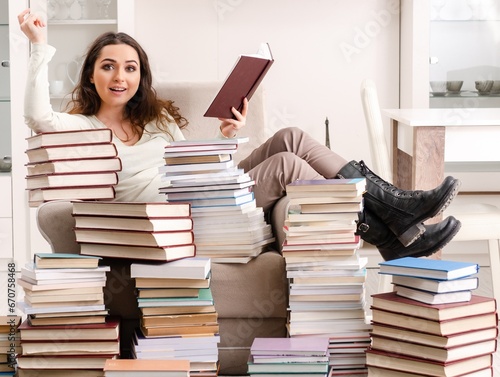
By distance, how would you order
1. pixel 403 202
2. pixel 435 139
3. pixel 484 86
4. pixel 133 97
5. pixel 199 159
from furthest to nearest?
pixel 484 86 < pixel 133 97 < pixel 435 139 < pixel 403 202 < pixel 199 159

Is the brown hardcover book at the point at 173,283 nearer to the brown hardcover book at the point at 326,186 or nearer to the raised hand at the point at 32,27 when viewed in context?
the brown hardcover book at the point at 326,186

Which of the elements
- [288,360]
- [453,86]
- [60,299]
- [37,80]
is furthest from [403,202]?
[453,86]

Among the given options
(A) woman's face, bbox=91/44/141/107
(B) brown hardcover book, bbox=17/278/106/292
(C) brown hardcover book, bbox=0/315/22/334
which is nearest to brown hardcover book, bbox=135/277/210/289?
(B) brown hardcover book, bbox=17/278/106/292

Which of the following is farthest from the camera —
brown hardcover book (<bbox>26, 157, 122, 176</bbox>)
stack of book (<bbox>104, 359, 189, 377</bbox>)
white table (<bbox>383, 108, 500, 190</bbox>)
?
white table (<bbox>383, 108, 500, 190</bbox>)

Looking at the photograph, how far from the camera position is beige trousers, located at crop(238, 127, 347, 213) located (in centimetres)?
277

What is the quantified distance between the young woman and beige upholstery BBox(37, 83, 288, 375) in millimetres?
334

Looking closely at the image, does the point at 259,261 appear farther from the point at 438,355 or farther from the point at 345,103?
the point at 345,103

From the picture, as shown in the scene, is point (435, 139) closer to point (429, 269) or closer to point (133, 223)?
point (429, 269)

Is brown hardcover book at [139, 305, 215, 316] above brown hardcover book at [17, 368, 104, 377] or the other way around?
above

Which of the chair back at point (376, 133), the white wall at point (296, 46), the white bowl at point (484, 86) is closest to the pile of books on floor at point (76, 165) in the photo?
the chair back at point (376, 133)

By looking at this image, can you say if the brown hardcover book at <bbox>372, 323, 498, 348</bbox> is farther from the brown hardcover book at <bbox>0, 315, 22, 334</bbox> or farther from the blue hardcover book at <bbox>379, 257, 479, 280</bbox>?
the brown hardcover book at <bbox>0, 315, 22, 334</bbox>

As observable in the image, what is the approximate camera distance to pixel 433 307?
2.32 metres

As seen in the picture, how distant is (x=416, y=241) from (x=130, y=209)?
911 millimetres

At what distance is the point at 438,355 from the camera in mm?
2328
